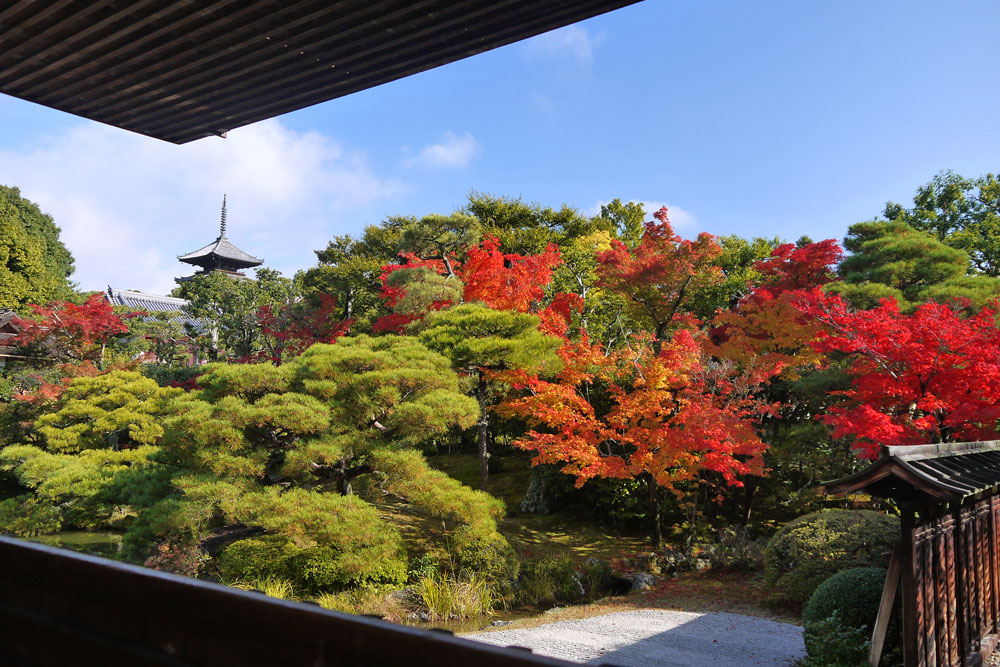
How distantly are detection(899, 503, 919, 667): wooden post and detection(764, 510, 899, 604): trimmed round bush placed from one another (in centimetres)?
283

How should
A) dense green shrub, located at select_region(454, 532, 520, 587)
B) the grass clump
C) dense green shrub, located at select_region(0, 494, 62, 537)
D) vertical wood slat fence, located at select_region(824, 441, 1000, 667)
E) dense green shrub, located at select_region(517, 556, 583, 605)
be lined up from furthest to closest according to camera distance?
1. dense green shrub, located at select_region(0, 494, 62, 537)
2. dense green shrub, located at select_region(517, 556, 583, 605)
3. dense green shrub, located at select_region(454, 532, 520, 587)
4. the grass clump
5. vertical wood slat fence, located at select_region(824, 441, 1000, 667)

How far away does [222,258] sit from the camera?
3288 cm

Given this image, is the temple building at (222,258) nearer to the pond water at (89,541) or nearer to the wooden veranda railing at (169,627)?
the pond water at (89,541)

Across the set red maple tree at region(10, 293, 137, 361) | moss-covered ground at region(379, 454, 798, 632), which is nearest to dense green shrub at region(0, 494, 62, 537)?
moss-covered ground at region(379, 454, 798, 632)

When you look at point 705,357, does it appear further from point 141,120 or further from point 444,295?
point 141,120

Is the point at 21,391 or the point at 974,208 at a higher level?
the point at 974,208

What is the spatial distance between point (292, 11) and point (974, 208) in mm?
19914

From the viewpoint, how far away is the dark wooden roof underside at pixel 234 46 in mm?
1668

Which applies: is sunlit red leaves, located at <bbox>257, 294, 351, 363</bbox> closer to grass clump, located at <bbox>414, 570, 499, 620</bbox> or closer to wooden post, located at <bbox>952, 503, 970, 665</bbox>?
grass clump, located at <bbox>414, 570, 499, 620</bbox>

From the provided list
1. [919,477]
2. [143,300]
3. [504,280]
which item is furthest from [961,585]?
[143,300]

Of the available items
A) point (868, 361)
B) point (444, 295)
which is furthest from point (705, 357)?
point (444, 295)

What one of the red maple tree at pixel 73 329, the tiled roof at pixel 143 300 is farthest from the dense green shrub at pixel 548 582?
the tiled roof at pixel 143 300

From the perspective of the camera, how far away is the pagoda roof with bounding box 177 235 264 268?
32594 millimetres

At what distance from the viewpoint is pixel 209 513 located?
6.46 meters
